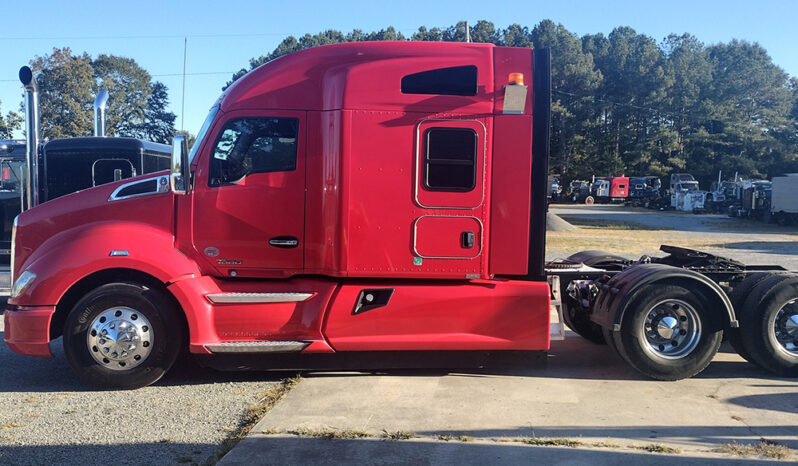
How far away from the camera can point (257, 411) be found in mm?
5195

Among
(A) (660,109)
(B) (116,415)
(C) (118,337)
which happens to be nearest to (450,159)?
(C) (118,337)

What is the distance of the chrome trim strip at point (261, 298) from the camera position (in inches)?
227

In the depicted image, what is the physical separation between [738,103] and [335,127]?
262 feet

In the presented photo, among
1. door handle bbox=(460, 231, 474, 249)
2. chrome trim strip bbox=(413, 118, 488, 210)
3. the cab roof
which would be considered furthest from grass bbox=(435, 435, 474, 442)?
the cab roof

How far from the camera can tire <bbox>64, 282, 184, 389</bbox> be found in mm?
5645

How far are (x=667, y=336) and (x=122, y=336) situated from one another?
4.93m

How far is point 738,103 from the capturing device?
74250 mm

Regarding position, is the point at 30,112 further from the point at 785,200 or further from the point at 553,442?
the point at 785,200

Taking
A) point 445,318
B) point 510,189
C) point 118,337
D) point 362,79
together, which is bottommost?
point 118,337

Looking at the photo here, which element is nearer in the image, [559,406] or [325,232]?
[559,406]

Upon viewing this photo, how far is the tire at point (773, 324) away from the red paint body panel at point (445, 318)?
2.04 m

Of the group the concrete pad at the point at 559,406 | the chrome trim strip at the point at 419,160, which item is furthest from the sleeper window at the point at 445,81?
the concrete pad at the point at 559,406

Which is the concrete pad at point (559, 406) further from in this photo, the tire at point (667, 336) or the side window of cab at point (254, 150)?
the side window of cab at point (254, 150)

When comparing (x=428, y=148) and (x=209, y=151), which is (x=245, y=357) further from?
(x=428, y=148)
